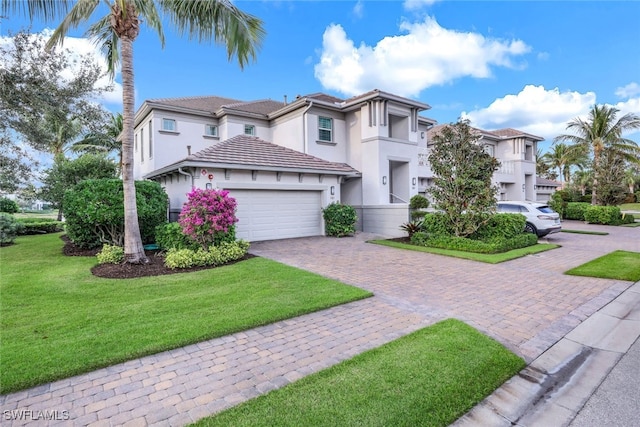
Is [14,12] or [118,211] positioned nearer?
[14,12]

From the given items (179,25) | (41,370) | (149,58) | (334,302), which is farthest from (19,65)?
(334,302)

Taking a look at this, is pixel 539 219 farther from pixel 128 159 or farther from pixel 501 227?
pixel 128 159

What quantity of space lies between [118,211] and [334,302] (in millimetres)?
7604

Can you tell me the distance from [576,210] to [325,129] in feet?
67.0

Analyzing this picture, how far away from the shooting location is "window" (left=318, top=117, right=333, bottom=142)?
1673cm

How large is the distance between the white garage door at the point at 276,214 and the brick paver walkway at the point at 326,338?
474 centimetres

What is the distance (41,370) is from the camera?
3.24m

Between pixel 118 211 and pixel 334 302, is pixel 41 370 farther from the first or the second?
pixel 118 211

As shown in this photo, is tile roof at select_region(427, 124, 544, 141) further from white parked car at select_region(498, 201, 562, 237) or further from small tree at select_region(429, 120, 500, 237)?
small tree at select_region(429, 120, 500, 237)

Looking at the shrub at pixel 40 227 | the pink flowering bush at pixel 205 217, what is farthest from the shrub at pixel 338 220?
the shrub at pixel 40 227

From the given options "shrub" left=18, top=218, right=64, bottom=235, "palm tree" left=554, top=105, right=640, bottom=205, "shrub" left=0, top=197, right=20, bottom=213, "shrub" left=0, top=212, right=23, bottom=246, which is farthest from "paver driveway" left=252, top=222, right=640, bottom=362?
"shrub" left=0, top=197, right=20, bottom=213

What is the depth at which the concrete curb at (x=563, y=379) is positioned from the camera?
274cm

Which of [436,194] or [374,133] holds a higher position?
[374,133]

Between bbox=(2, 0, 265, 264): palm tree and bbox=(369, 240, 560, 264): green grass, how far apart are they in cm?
811
